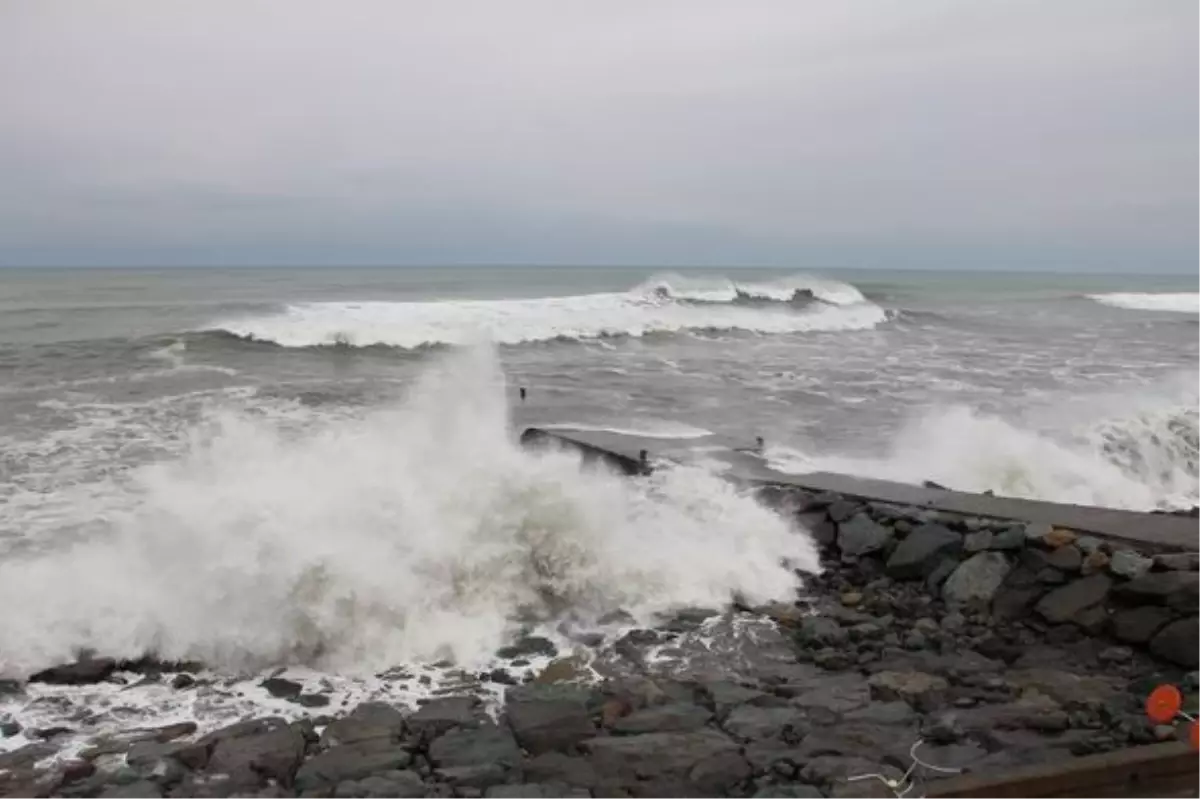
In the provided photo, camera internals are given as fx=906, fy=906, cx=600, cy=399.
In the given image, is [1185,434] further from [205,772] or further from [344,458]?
[205,772]

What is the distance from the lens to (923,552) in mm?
6496

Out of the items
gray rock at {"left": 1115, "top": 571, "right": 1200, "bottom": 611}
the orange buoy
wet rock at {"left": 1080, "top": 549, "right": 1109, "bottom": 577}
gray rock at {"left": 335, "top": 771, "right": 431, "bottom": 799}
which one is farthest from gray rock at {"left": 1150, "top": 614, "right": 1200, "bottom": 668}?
gray rock at {"left": 335, "top": 771, "right": 431, "bottom": 799}

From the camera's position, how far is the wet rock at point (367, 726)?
4246mm

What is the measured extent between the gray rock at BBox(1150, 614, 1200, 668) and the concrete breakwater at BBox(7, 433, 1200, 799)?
1 centimetres

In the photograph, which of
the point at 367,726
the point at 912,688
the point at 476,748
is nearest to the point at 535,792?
the point at 476,748

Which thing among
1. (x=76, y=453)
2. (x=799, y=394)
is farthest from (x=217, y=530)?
(x=799, y=394)

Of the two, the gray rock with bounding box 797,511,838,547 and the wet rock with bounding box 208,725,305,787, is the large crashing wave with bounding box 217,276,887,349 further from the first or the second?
the wet rock with bounding box 208,725,305,787

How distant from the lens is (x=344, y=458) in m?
7.32

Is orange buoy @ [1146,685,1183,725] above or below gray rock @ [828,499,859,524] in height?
below

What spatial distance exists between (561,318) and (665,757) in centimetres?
2322

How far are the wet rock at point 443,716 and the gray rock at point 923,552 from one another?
11.0 feet

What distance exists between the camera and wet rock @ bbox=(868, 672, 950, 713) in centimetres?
465

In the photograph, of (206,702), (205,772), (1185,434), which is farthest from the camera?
(1185,434)

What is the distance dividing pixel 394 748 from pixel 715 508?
151 inches
